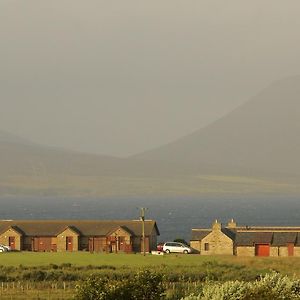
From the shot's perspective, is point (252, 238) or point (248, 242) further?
point (252, 238)

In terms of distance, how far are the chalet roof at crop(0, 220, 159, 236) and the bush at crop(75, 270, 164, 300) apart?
47132 millimetres

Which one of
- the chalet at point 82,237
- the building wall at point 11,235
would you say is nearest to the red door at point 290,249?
the chalet at point 82,237

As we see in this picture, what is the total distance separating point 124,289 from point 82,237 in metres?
51.1

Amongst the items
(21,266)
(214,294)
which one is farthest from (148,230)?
(214,294)

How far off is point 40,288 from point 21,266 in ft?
43.1

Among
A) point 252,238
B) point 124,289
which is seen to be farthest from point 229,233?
point 124,289

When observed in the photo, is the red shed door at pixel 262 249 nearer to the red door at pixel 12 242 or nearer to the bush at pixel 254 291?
the red door at pixel 12 242

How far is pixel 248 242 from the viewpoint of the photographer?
324 ft

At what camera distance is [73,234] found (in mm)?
104062

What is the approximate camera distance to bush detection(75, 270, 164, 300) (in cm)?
5262

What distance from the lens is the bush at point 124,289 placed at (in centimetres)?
5262

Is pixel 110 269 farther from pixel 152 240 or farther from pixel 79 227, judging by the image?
pixel 79 227

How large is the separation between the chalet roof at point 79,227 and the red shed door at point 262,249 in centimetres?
1112

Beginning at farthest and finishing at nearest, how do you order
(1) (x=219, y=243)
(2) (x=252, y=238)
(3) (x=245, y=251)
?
(1) (x=219, y=243) < (2) (x=252, y=238) < (3) (x=245, y=251)
